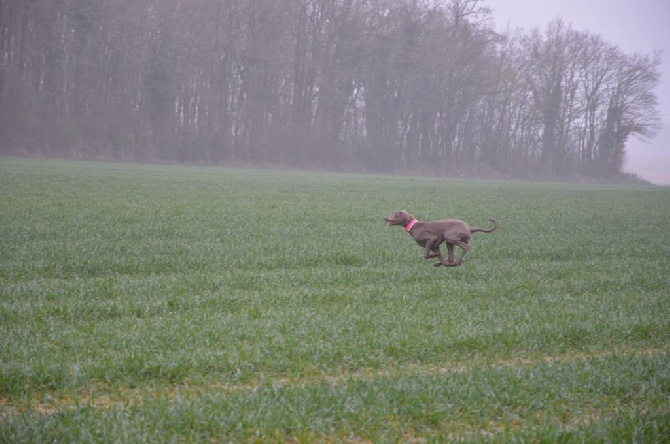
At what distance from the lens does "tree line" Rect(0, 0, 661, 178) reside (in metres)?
57.4

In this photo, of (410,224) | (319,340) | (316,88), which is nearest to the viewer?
(319,340)

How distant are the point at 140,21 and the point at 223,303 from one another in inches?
2350

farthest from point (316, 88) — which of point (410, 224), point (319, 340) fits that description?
point (319, 340)

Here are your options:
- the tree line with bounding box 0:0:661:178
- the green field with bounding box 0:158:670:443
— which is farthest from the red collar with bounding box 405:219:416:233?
the tree line with bounding box 0:0:661:178

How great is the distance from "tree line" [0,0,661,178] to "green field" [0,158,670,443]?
157ft

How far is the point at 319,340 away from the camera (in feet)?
20.2

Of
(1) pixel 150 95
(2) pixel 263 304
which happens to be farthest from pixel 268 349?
(1) pixel 150 95

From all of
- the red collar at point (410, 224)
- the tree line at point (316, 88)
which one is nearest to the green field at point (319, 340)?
the red collar at point (410, 224)

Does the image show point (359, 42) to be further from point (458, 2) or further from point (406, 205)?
point (406, 205)

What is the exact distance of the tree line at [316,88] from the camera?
57375 millimetres

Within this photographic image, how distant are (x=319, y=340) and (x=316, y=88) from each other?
6874cm

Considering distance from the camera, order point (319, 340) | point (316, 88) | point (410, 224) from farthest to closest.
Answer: point (316, 88), point (410, 224), point (319, 340)

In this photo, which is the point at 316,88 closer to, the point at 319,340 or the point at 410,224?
the point at 410,224

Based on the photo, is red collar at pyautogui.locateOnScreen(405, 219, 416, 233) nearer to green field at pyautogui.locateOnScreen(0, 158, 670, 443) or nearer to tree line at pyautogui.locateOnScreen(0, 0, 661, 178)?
green field at pyautogui.locateOnScreen(0, 158, 670, 443)
